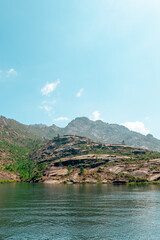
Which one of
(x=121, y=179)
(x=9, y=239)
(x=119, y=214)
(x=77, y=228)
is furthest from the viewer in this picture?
(x=121, y=179)

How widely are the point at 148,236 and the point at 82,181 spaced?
548 ft

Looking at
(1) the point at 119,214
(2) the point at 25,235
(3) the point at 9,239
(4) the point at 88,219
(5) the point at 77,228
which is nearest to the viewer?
(3) the point at 9,239

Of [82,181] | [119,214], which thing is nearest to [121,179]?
[82,181]

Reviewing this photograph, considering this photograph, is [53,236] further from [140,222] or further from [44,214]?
[140,222]

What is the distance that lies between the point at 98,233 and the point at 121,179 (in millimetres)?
159122

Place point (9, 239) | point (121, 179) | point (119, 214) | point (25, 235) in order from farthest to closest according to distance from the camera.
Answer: point (121, 179) → point (119, 214) → point (25, 235) → point (9, 239)

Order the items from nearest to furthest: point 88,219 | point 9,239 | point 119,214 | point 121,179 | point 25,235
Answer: point 9,239
point 25,235
point 88,219
point 119,214
point 121,179

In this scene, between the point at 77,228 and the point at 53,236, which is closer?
the point at 53,236

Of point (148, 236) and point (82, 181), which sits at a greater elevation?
point (148, 236)

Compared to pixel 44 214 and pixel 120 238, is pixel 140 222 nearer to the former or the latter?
pixel 120 238

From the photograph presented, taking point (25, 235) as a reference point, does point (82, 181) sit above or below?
below

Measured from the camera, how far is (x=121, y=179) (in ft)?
612

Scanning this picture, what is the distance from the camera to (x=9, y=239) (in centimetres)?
3438

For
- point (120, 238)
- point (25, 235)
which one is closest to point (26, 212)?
point (25, 235)
